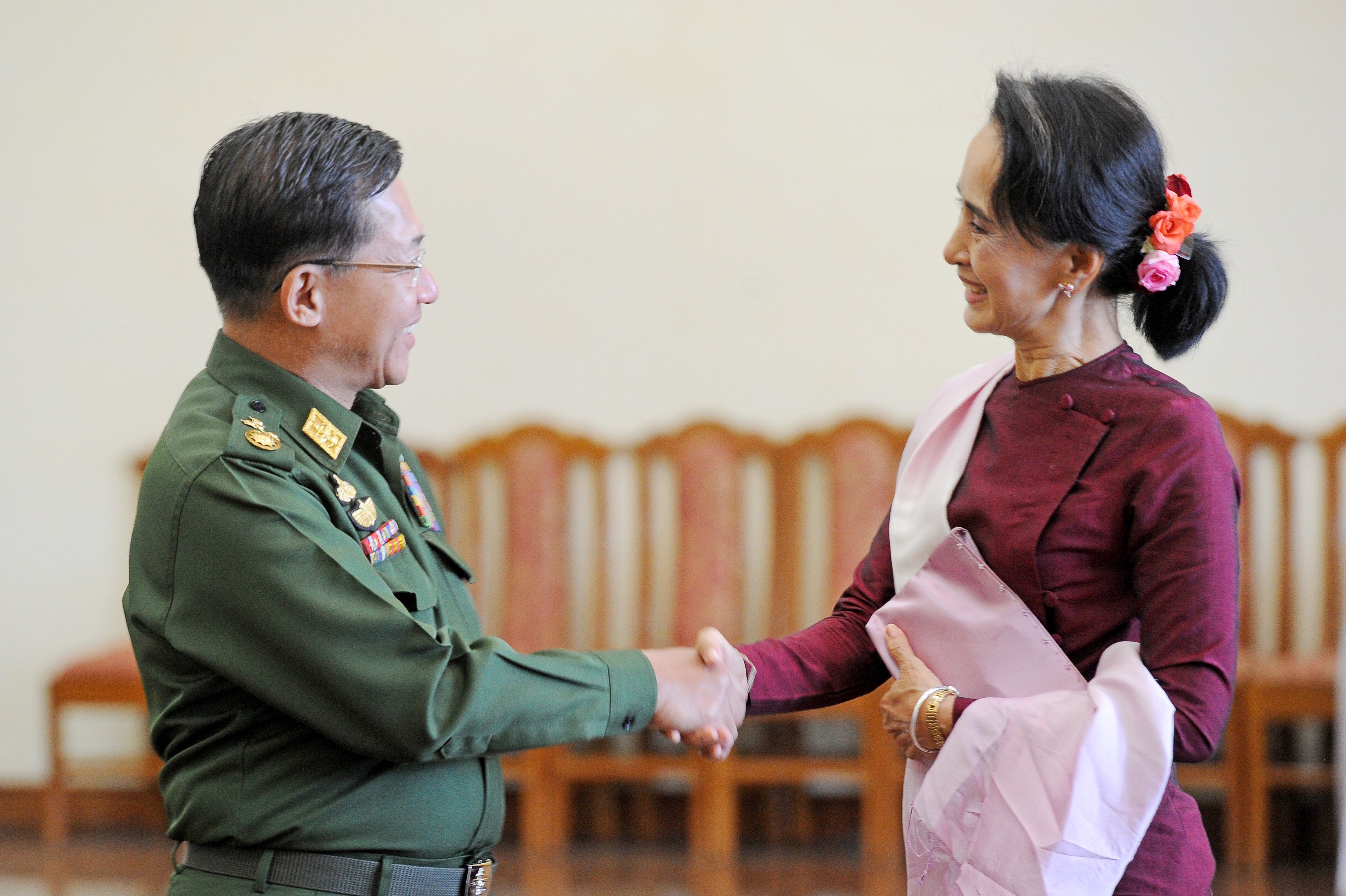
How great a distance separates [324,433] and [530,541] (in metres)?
2.76

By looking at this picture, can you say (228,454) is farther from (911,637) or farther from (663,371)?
(663,371)

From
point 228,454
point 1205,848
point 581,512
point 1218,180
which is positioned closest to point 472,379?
point 581,512

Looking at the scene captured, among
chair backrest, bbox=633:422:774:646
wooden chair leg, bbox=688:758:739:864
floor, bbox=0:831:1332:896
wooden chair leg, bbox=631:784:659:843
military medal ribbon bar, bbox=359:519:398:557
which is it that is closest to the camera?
military medal ribbon bar, bbox=359:519:398:557

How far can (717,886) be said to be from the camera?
12.6ft

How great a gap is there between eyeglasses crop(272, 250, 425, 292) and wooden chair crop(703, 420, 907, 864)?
256 cm

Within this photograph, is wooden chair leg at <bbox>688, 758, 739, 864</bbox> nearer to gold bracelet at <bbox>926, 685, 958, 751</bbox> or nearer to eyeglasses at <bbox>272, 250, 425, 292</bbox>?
gold bracelet at <bbox>926, 685, 958, 751</bbox>

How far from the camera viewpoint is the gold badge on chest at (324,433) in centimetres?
166

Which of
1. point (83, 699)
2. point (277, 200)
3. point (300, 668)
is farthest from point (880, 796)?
point (277, 200)

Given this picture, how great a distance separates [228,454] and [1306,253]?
413 centimetres

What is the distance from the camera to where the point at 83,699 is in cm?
417

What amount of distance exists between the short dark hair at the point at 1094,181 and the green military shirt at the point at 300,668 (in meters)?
0.81

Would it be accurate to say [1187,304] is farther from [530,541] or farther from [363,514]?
[530,541]

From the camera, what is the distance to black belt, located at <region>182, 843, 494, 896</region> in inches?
59.9

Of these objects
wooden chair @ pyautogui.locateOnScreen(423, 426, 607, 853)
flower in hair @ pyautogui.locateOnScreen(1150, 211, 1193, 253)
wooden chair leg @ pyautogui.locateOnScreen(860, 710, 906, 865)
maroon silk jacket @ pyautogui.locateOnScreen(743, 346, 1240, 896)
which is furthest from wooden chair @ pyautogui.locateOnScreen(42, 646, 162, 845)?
flower in hair @ pyautogui.locateOnScreen(1150, 211, 1193, 253)
